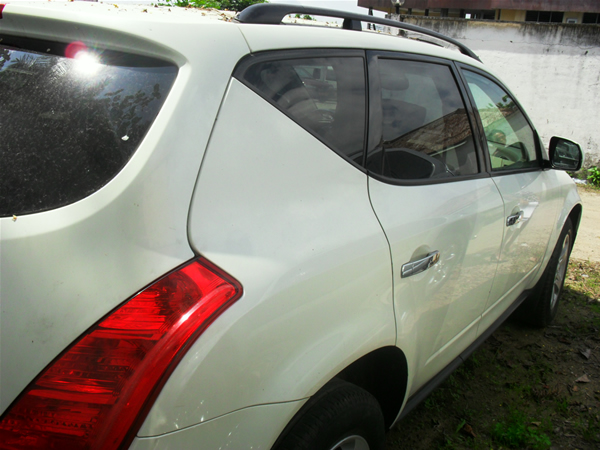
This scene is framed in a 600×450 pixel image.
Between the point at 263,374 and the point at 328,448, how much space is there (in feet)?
1.26

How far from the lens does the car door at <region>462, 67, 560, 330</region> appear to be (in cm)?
252

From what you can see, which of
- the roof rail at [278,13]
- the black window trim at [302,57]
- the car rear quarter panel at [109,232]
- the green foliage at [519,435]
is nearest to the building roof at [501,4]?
the roof rail at [278,13]

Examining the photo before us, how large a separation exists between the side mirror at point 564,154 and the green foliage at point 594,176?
8201mm

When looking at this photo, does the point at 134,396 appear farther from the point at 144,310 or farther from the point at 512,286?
the point at 512,286

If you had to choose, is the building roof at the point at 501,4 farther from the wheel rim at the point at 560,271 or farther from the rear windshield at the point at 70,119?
the rear windshield at the point at 70,119

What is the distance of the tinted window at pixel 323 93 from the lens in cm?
138

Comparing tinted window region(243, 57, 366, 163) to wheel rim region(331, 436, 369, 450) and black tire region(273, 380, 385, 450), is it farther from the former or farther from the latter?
wheel rim region(331, 436, 369, 450)

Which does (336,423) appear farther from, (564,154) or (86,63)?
(564,154)

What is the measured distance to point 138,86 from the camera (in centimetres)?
119

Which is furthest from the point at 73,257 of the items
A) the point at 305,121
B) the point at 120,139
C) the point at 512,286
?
the point at 512,286

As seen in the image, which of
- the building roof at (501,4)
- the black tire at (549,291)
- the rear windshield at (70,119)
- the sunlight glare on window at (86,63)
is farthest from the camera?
the building roof at (501,4)

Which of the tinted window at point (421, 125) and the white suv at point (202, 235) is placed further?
the tinted window at point (421, 125)

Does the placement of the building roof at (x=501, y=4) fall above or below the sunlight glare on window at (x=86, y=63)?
above

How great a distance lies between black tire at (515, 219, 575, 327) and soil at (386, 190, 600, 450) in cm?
13
